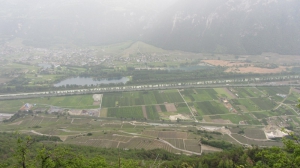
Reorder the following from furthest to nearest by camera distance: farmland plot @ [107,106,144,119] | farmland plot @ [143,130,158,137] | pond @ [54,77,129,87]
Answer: pond @ [54,77,129,87] < farmland plot @ [107,106,144,119] < farmland plot @ [143,130,158,137]

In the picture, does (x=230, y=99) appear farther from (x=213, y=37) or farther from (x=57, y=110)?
(x=213, y=37)

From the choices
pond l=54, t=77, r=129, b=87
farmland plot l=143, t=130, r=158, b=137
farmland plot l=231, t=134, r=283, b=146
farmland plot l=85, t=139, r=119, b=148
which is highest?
pond l=54, t=77, r=129, b=87

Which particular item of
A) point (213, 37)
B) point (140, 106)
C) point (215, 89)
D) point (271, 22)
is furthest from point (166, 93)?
point (271, 22)

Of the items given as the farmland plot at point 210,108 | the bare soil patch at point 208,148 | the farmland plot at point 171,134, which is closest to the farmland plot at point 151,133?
the farmland plot at point 171,134

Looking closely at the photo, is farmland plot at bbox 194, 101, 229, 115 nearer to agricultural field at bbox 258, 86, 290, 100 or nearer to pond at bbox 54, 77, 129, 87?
agricultural field at bbox 258, 86, 290, 100

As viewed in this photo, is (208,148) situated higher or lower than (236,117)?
lower

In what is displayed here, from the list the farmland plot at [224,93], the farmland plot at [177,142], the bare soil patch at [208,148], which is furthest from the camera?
the farmland plot at [224,93]

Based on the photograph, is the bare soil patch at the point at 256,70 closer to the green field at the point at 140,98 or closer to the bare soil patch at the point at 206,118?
the green field at the point at 140,98

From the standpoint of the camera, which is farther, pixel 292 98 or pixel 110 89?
pixel 110 89

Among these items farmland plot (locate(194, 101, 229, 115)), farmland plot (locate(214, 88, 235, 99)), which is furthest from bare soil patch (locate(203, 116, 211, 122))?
farmland plot (locate(214, 88, 235, 99))

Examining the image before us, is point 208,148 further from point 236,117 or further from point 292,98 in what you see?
point 292,98

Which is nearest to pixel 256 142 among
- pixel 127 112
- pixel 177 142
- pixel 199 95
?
pixel 177 142
